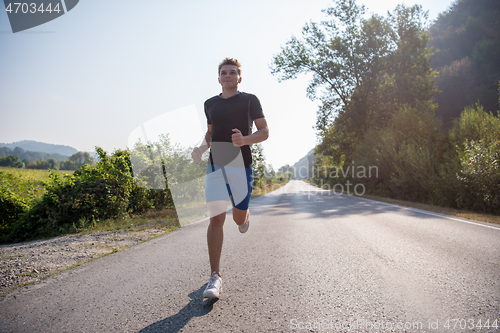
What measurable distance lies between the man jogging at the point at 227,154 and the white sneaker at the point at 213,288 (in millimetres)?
51

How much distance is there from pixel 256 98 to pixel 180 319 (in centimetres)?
203

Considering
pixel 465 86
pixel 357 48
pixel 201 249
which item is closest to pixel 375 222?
pixel 201 249

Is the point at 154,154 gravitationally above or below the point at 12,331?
above

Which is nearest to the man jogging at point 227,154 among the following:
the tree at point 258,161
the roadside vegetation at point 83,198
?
the roadside vegetation at point 83,198

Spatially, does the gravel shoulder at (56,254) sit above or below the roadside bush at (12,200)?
below

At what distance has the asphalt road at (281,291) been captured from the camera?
6.57 ft

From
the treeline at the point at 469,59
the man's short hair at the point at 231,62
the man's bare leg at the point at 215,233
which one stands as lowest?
the man's bare leg at the point at 215,233

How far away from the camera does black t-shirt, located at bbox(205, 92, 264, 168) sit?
270 centimetres

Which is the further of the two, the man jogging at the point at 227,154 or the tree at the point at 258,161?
the tree at the point at 258,161

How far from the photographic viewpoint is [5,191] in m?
6.13

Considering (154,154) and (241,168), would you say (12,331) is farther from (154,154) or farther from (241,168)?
(154,154)

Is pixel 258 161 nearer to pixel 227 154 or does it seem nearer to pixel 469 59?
pixel 227 154

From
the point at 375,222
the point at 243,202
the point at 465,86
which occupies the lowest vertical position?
the point at 375,222

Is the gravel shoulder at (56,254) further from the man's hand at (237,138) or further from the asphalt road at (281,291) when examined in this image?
the man's hand at (237,138)
